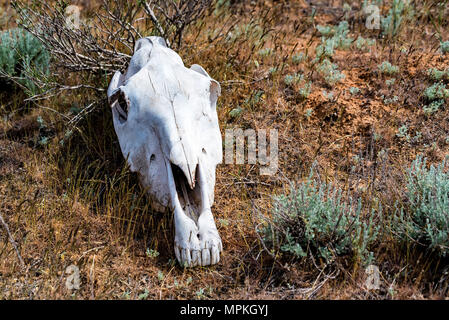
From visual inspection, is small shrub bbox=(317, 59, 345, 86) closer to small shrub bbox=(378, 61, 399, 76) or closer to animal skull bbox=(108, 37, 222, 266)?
small shrub bbox=(378, 61, 399, 76)

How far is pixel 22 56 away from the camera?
6.19 metres

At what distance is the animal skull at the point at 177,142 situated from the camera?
410 cm

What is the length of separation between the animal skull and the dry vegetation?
234mm

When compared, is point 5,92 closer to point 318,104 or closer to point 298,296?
point 318,104

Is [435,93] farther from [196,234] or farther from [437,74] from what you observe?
[196,234]

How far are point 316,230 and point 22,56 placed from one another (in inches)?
155

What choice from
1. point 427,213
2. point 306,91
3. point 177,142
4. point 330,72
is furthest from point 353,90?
point 177,142

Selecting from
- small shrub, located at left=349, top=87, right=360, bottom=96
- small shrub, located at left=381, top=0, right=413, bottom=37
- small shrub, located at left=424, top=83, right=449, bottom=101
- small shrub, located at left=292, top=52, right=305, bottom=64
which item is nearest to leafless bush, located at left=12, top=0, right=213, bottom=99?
small shrub, located at left=292, top=52, right=305, bottom=64

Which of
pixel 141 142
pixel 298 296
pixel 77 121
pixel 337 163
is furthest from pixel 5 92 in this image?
pixel 298 296

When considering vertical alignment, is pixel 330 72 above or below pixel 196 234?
above

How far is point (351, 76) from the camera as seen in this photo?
6293 millimetres

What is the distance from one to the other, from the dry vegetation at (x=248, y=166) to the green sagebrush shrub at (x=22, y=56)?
0.25m

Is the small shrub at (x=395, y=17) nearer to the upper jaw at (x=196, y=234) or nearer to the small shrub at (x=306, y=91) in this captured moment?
the small shrub at (x=306, y=91)

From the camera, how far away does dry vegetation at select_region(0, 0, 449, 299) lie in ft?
13.6
